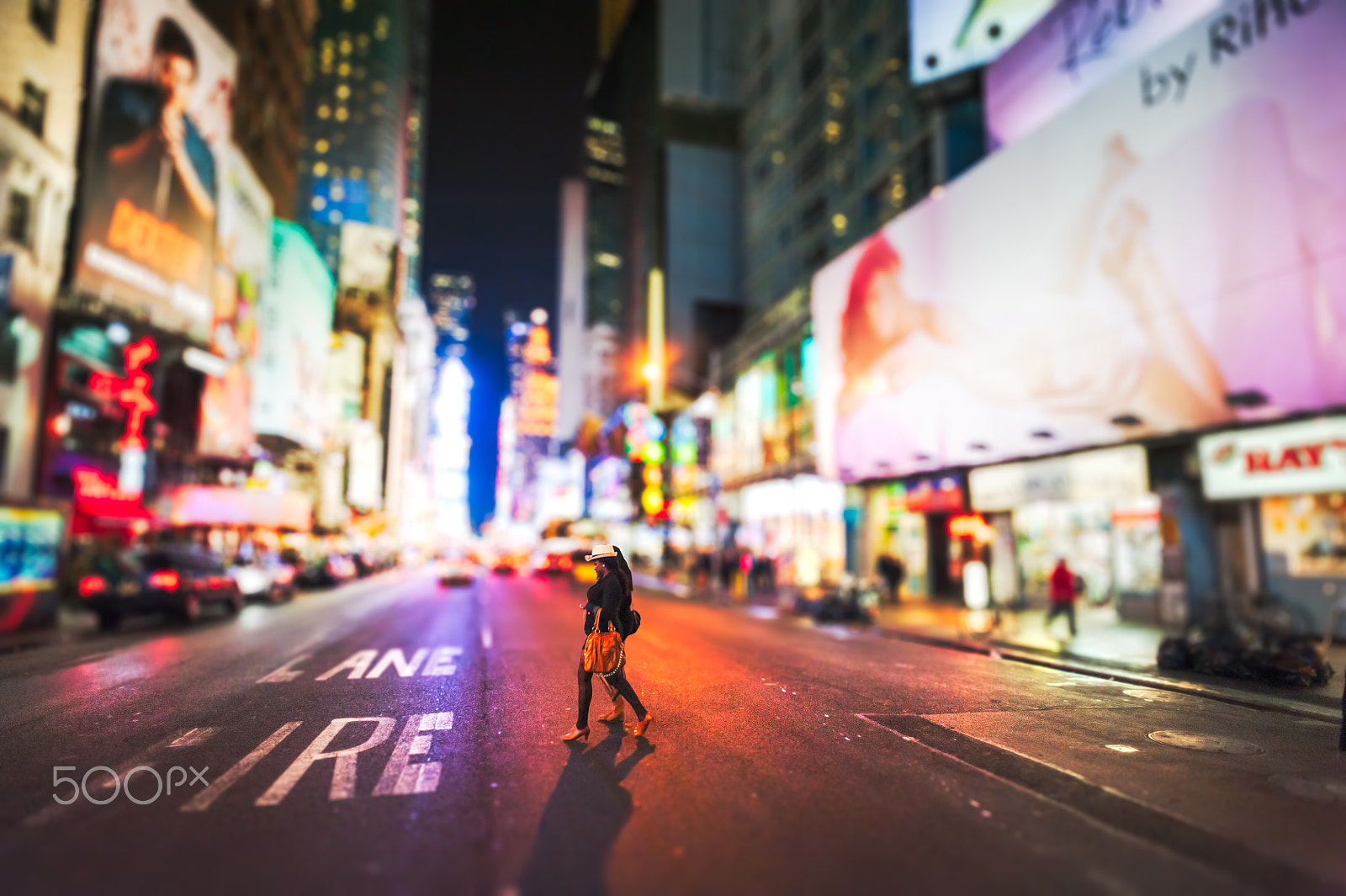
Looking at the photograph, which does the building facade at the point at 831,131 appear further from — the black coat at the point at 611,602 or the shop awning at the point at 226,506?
the shop awning at the point at 226,506

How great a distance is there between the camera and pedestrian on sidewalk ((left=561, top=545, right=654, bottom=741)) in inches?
289

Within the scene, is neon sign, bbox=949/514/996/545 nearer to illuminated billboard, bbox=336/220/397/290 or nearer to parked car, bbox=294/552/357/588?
parked car, bbox=294/552/357/588

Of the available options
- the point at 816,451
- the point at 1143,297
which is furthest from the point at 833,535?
the point at 1143,297

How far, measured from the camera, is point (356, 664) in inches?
463

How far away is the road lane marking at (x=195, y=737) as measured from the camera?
275 inches

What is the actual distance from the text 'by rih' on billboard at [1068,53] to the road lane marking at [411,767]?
2232cm

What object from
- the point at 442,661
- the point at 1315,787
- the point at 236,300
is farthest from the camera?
the point at 236,300

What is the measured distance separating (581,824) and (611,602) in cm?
283

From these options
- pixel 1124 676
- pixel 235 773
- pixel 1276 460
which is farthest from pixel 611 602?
pixel 1276 460

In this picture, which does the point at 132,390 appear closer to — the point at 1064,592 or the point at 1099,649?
the point at 1064,592

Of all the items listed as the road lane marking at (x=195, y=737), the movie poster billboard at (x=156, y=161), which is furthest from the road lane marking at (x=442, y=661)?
the movie poster billboard at (x=156, y=161)

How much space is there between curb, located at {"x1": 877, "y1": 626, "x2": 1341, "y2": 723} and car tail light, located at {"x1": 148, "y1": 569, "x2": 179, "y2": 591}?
18067mm

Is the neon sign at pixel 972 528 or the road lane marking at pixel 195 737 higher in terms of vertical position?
the neon sign at pixel 972 528

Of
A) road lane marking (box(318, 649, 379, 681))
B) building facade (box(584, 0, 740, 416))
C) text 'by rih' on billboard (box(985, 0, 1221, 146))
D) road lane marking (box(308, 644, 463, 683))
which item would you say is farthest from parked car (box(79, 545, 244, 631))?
building facade (box(584, 0, 740, 416))
